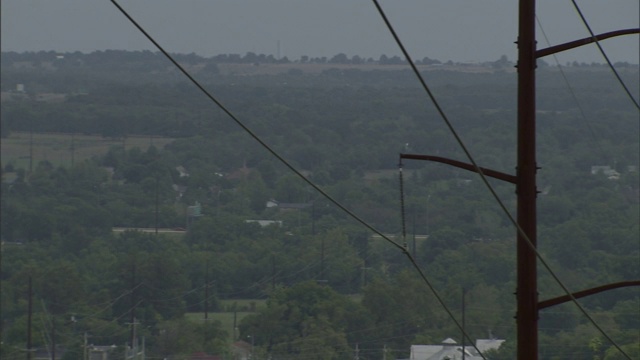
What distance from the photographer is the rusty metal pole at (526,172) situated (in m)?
3.63

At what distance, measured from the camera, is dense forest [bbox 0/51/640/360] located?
28.2 meters

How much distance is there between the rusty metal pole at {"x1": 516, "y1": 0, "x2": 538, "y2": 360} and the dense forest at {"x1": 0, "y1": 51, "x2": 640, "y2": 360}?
1136 centimetres

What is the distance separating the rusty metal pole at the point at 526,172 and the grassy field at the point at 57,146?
183ft

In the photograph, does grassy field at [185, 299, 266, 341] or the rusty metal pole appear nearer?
the rusty metal pole

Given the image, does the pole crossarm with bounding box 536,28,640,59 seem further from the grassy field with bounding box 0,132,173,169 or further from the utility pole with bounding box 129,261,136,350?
the grassy field with bounding box 0,132,173,169

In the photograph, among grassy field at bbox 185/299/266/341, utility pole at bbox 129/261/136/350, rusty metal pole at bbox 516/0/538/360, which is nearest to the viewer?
rusty metal pole at bbox 516/0/538/360

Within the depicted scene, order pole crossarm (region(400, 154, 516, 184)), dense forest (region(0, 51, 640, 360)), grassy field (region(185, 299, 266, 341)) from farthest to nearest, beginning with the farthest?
grassy field (region(185, 299, 266, 341)) < dense forest (region(0, 51, 640, 360)) < pole crossarm (region(400, 154, 516, 184))

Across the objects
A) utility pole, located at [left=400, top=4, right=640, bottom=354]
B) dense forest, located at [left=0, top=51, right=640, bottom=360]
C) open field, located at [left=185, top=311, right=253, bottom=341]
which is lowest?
open field, located at [left=185, top=311, right=253, bottom=341]

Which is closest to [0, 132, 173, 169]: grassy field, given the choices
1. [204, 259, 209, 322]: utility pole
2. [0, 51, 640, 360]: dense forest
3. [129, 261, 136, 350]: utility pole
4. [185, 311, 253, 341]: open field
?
[0, 51, 640, 360]: dense forest

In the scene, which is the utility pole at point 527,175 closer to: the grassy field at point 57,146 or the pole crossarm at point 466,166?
the pole crossarm at point 466,166

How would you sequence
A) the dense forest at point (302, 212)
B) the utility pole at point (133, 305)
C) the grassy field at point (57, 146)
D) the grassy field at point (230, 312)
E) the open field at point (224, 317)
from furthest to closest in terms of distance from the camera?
1. the grassy field at point (57, 146)
2. the grassy field at point (230, 312)
3. the open field at point (224, 317)
4. the utility pole at point (133, 305)
5. the dense forest at point (302, 212)

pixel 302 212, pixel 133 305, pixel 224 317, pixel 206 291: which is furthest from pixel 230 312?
pixel 302 212

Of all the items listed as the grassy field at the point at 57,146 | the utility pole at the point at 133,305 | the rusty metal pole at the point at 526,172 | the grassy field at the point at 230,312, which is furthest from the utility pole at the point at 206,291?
the rusty metal pole at the point at 526,172

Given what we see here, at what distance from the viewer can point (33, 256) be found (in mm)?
42031
